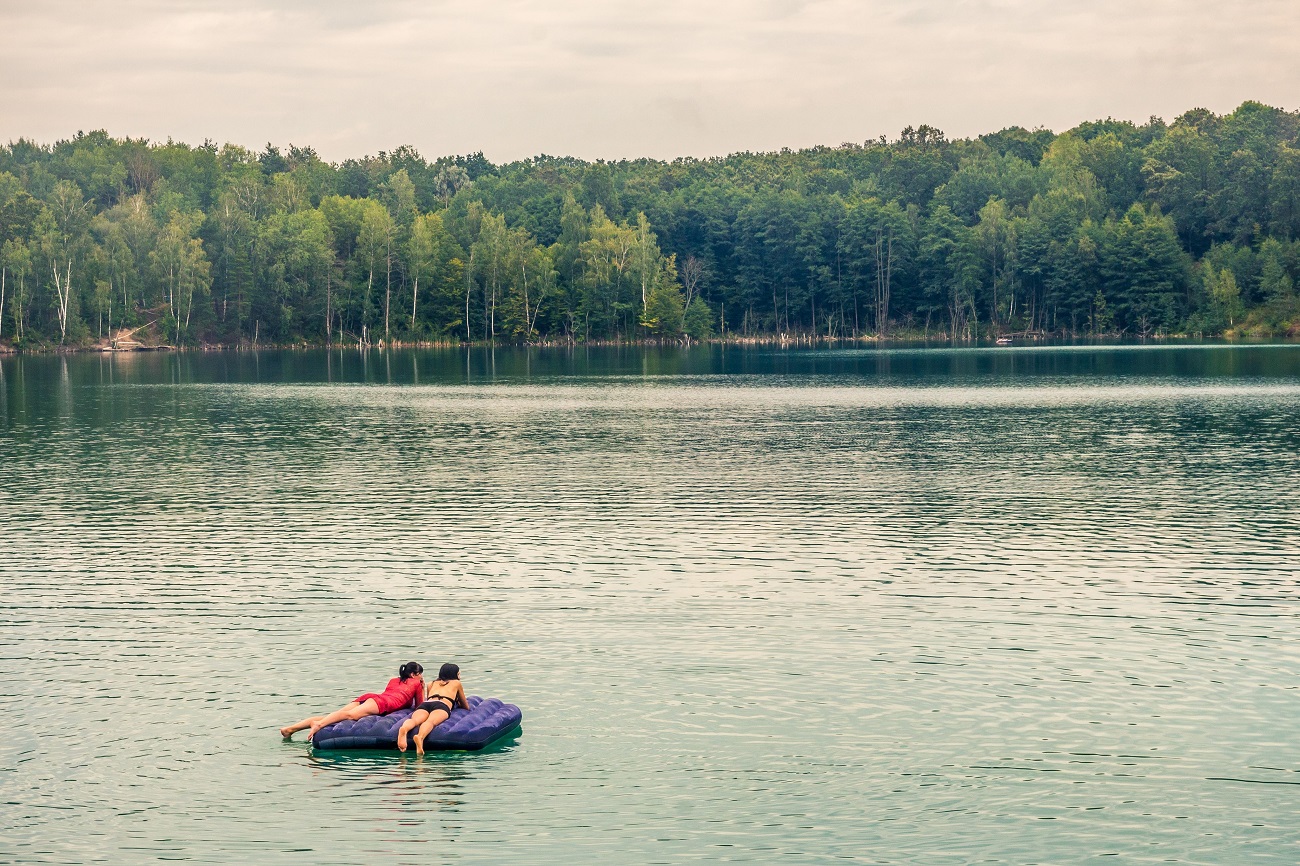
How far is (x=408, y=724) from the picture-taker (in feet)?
77.9

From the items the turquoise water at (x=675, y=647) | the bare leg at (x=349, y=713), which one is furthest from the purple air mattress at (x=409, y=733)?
the turquoise water at (x=675, y=647)

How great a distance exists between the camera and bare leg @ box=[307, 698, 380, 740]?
78.4ft

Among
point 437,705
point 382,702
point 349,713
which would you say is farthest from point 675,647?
point 349,713

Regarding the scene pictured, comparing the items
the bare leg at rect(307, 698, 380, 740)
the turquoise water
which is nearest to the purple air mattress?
the bare leg at rect(307, 698, 380, 740)

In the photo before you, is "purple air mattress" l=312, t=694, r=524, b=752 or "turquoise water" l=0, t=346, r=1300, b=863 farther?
"purple air mattress" l=312, t=694, r=524, b=752

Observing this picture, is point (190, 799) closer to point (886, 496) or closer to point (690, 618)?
point (690, 618)

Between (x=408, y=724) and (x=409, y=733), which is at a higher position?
(x=408, y=724)

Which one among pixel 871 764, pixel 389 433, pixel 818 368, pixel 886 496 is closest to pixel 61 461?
pixel 389 433

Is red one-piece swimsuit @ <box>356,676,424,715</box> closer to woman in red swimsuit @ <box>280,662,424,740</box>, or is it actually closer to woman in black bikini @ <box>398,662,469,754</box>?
woman in red swimsuit @ <box>280,662,424,740</box>

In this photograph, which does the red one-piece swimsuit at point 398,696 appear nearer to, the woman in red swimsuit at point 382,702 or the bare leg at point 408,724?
the woman in red swimsuit at point 382,702

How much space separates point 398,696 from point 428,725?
0.95 meters

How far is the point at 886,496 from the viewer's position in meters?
51.3

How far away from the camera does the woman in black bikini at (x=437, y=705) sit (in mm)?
23719

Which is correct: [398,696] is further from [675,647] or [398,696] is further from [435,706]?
[675,647]
